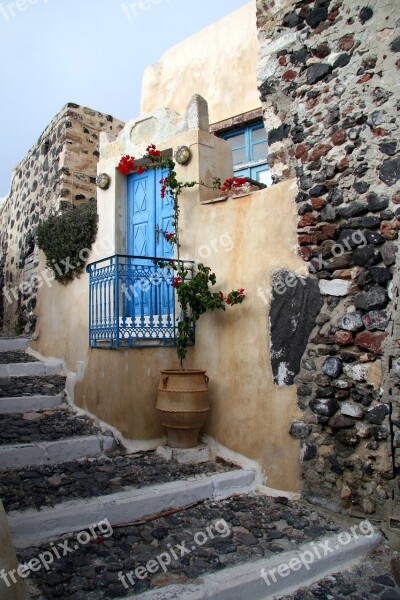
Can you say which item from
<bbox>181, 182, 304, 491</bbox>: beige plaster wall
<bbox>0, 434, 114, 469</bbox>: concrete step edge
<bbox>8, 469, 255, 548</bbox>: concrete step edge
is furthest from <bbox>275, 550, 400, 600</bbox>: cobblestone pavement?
<bbox>0, 434, 114, 469</bbox>: concrete step edge

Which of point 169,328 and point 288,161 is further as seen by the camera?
point 169,328

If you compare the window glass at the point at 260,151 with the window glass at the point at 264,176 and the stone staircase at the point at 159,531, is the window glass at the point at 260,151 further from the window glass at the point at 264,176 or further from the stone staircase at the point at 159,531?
the stone staircase at the point at 159,531

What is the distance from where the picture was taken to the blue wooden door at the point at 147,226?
5.70 m

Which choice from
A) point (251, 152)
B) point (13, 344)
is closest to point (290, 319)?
point (251, 152)

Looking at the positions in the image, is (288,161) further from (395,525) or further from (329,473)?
(395,525)

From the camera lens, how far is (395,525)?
328cm

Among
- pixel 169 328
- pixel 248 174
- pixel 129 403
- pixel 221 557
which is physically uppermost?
pixel 248 174

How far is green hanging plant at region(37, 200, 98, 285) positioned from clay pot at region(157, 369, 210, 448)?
2667 mm

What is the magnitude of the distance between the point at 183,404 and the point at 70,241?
10.6 feet

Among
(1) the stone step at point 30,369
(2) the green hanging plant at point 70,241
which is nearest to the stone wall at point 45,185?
(2) the green hanging plant at point 70,241

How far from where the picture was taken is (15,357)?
662 cm

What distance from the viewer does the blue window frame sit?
7.23m

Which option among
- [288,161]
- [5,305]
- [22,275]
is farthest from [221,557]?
[5,305]

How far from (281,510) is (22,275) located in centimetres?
646
